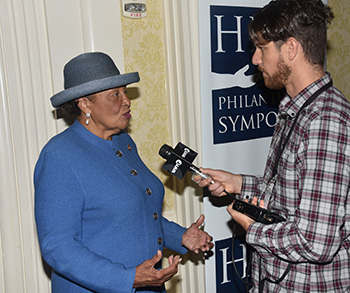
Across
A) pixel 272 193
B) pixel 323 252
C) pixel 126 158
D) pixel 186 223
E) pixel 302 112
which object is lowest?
pixel 186 223

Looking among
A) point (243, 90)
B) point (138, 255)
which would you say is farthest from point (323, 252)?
point (243, 90)

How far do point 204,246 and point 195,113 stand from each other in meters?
0.66

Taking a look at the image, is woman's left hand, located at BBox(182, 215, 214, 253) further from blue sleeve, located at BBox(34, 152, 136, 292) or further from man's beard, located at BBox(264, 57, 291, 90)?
man's beard, located at BBox(264, 57, 291, 90)

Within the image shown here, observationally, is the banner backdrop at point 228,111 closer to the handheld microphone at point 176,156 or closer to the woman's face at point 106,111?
the handheld microphone at point 176,156

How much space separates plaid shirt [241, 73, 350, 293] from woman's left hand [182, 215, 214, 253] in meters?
0.25

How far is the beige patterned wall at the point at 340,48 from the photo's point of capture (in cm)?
286

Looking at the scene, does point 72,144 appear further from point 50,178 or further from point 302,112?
point 302,112

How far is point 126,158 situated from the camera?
1.64 metres

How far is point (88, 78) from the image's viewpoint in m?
1.49

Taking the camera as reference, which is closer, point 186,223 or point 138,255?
point 138,255

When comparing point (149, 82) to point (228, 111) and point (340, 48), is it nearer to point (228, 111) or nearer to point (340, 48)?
point (228, 111)

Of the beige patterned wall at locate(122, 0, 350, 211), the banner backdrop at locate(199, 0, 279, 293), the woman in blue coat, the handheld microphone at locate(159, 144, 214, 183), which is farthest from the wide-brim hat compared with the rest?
the banner backdrop at locate(199, 0, 279, 293)

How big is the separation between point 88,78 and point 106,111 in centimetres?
13

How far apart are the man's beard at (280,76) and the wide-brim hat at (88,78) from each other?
1.68ft
